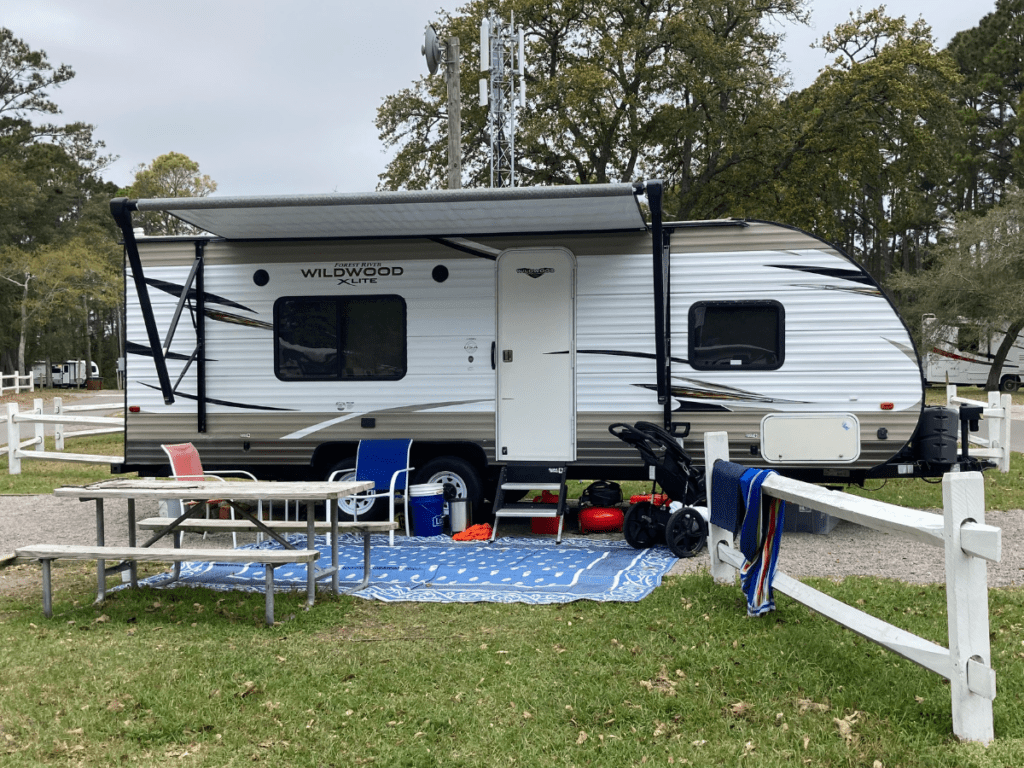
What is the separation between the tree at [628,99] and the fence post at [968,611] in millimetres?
19341

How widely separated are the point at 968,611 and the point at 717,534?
246 cm

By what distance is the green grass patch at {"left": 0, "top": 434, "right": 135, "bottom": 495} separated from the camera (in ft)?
37.9

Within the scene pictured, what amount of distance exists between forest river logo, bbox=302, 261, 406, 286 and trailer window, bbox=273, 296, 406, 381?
0.16m

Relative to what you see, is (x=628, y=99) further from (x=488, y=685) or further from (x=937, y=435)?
(x=488, y=685)

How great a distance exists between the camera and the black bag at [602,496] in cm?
881

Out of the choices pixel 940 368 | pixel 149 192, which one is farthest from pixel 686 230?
pixel 149 192

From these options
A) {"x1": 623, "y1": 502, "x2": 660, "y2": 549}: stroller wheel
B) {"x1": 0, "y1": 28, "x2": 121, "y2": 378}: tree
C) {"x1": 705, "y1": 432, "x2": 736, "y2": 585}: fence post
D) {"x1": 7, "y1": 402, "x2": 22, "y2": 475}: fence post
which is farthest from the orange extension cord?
{"x1": 0, "y1": 28, "x2": 121, "y2": 378}: tree

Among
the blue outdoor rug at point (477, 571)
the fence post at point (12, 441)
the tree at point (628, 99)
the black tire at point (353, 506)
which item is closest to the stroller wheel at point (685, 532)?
the blue outdoor rug at point (477, 571)

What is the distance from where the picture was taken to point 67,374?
45562 mm

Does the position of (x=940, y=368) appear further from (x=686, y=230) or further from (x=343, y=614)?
(x=343, y=614)

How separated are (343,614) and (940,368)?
97.2 feet

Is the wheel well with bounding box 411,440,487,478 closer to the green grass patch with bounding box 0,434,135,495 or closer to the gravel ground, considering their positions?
the gravel ground

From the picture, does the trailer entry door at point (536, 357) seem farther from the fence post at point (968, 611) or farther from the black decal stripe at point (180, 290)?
the fence post at point (968, 611)

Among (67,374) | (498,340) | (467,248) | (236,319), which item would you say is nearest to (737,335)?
(498,340)
